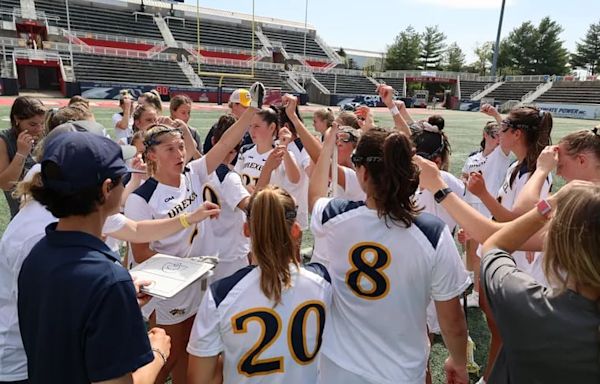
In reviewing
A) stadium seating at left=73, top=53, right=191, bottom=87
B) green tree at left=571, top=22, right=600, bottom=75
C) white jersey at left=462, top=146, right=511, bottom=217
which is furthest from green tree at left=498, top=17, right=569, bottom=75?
white jersey at left=462, top=146, right=511, bottom=217

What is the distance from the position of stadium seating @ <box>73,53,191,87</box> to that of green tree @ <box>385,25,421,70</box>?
44046 millimetres

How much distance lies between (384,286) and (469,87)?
54652mm

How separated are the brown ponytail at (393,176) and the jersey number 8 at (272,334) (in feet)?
1.76

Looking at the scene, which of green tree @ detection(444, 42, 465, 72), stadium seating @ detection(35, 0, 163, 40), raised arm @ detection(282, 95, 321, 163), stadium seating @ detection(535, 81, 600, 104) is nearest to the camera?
raised arm @ detection(282, 95, 321, 163)

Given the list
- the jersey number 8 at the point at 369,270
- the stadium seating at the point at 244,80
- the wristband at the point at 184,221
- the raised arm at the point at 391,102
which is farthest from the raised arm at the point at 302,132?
the stadium seating at the point at 244,80

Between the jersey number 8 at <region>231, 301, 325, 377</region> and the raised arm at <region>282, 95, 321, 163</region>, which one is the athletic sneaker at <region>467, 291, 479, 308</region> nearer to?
the raised arm at <region>282, 95, 321, 163</region>

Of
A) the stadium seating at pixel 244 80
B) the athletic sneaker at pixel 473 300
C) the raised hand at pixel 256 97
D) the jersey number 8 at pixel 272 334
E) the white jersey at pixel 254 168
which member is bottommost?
the athletic sneaker at pixel 473 300

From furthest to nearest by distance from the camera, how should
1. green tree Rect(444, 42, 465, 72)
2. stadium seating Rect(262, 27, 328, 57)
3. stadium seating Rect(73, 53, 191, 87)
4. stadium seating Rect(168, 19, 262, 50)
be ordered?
green tree Rect(444, 42, 465, 72)
stadium seating Rect(262, 27, 328, 57)
stadium seating Rect(168, 19, 262, 50)
stadium seating Rect(73, 53, 191, 87)

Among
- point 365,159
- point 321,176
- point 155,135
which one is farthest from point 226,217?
point 365,159

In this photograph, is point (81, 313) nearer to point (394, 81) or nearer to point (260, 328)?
point (260, 328)

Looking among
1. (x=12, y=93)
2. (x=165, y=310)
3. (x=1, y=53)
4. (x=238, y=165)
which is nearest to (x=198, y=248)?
(x=165, y=310)

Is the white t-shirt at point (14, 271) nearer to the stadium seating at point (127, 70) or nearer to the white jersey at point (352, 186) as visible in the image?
the white jersey at point (352, 186)

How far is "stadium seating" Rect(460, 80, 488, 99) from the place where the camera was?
164 ft

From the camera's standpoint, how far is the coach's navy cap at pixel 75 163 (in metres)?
1.31
